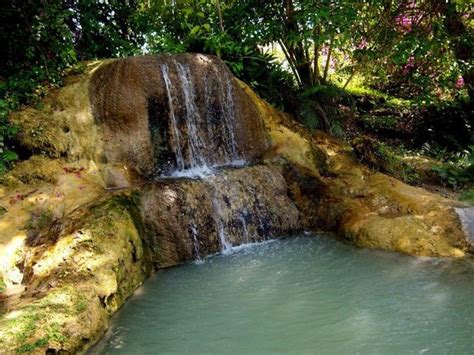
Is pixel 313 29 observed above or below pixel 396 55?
above

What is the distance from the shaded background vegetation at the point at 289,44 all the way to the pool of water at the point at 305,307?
12.8 ft

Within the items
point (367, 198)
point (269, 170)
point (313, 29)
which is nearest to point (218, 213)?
point (269, 170)

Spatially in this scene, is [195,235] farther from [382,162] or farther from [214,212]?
[382,162]

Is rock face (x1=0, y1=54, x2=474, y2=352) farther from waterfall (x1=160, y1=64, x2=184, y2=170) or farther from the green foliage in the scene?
the green foliage

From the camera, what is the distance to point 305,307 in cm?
425

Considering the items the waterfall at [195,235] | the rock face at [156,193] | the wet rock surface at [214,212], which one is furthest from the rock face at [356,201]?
the waterfall at [195,235]

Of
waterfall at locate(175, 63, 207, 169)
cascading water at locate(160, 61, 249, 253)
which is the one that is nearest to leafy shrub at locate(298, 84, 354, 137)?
cascading water at locate(160, 61, 249, 253)

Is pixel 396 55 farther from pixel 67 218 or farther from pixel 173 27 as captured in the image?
pixel 67 218

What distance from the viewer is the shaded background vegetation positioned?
708cm

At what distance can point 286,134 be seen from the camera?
26.6ft

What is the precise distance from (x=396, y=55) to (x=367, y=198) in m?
2.98

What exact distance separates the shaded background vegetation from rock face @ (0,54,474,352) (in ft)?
2.43

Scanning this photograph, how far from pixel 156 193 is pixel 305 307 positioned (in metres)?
2.75

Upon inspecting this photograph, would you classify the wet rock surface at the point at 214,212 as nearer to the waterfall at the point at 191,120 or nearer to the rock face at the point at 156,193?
the rock face at the point at 156,193
